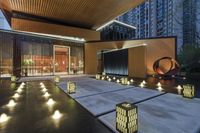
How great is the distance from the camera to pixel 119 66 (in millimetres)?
13109

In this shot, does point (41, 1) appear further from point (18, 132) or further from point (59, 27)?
point (18, 132)

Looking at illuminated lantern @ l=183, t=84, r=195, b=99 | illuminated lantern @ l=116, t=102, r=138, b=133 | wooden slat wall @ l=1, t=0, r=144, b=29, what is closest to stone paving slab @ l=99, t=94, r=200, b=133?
illuminated lantern @ l=116, t=102, r=138, b=133

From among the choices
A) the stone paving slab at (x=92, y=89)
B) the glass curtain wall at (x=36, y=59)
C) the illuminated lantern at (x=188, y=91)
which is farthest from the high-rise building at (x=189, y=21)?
the glass curtain wall at (x=36, y=59)

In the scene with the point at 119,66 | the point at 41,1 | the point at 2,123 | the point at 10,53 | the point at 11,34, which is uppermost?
the point at 41,1

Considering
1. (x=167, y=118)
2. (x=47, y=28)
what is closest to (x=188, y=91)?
(x=167, y=118)

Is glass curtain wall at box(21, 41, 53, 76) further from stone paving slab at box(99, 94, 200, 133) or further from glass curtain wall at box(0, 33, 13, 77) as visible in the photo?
stone paving slab at box(99, 94, 200, 133)

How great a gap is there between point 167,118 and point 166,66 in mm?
9741

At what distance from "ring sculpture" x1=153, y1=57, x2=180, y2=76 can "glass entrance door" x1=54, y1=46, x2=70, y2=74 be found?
804cm

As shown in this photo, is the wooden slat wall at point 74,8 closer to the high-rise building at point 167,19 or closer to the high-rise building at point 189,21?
the high-rise building at point 167,19

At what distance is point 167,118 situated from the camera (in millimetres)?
2727

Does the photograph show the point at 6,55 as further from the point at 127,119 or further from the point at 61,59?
the point at 127,119

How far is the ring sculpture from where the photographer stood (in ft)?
33.1

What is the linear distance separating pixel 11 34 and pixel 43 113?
10.3 meters

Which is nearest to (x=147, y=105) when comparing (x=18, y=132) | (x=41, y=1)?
(x=18, y=132)
